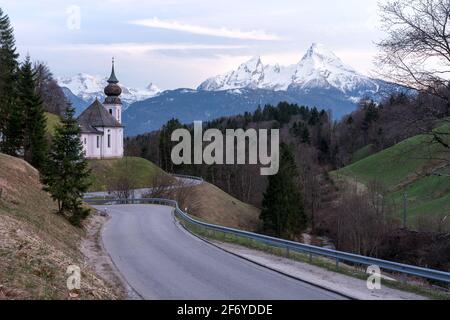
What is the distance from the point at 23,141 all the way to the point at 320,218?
40792mm

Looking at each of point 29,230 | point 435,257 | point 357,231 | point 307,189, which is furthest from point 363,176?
→ point 29,230

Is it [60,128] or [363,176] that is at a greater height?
[60,128]

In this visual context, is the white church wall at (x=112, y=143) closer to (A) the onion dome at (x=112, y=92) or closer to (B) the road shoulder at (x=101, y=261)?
(A) the onion dome at (x=112, y=92)

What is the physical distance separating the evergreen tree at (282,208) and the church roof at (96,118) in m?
34.9

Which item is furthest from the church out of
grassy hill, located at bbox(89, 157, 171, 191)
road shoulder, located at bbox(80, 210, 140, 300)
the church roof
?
road shoulder, located at bbox(80, 210, 140, 300)

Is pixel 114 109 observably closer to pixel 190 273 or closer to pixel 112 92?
pixel 112 92

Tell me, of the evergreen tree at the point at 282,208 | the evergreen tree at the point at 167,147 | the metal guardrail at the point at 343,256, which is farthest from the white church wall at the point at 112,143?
the metal guardrail at the point at 343,256

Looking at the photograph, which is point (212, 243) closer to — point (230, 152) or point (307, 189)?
point (307, 189)

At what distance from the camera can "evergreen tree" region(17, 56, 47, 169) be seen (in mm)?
49969

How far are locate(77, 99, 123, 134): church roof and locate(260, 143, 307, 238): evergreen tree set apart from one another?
115ft

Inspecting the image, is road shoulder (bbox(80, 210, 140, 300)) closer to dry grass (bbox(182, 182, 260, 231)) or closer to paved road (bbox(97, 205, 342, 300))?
paved road (bbox(97, 205, 342, 300))

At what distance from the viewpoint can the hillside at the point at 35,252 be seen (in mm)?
11039

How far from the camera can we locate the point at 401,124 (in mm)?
12812

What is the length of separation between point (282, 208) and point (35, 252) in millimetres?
50532
